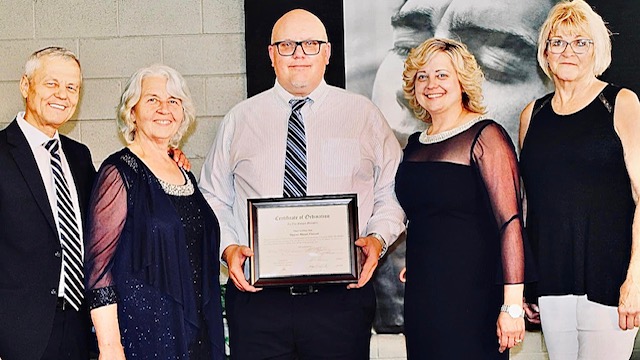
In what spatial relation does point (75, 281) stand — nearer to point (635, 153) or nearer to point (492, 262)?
point (492, 262)

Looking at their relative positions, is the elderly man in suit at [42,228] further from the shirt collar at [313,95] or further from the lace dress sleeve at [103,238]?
the shirt collar at [313,95]

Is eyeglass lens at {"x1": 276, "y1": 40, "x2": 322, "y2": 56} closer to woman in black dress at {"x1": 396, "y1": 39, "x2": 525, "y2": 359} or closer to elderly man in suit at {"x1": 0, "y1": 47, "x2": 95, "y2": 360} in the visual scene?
woman in black dress at {"x1": 396, "y1": 39, "x2": 525, "y2": 359}

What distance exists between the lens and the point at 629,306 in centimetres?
272

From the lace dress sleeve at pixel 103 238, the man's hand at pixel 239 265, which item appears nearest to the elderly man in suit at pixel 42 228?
the lace dress sleeve at pixel 103 238

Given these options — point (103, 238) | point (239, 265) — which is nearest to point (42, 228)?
point (103, 238)

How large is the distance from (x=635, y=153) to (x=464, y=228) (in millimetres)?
594

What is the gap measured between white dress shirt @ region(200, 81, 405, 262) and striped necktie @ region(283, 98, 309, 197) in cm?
2

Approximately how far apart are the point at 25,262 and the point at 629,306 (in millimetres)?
1913

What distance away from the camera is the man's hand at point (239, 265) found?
2998 mm

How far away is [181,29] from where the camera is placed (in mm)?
4070

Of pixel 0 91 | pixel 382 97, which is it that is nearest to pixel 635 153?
pixel 382 97

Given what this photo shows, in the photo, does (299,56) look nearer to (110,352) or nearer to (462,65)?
(462,65)

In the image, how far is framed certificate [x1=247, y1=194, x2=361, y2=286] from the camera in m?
2.95

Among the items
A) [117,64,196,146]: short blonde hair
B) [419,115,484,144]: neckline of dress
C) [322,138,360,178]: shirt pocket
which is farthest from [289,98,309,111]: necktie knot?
[419,115,484,144]: neckline of dress
